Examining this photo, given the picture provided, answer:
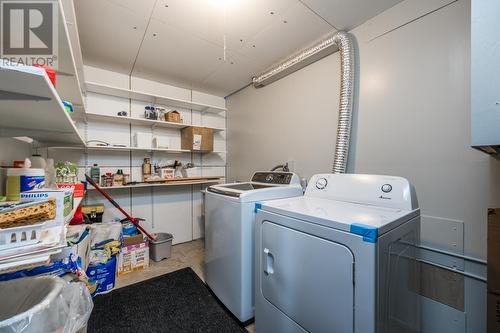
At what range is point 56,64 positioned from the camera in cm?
117

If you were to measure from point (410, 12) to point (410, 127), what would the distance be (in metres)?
0.86

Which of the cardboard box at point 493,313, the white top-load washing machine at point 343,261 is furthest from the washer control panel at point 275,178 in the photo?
the cardboard box at point 493,313

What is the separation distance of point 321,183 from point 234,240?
0.84 meters

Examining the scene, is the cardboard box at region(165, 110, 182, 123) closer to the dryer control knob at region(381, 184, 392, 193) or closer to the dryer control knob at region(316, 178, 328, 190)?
the dryer control knob at region(316, 178, 328, 190)

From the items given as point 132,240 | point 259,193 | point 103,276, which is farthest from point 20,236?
point 132,240

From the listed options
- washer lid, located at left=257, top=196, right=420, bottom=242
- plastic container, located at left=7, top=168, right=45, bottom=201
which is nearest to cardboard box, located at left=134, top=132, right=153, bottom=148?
plastic container, located at left=7, top=168, right=45, bottom=201

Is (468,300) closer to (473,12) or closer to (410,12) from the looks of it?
(473,12)

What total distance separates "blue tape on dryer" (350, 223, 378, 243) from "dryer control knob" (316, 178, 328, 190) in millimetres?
711

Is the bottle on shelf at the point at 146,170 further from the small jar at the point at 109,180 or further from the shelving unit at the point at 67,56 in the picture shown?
the shelving unit at the point at 67,56

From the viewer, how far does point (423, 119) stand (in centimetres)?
149

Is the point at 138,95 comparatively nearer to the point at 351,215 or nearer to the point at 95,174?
the point at 95,174

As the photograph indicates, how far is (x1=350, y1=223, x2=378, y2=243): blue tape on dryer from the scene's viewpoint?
873mm

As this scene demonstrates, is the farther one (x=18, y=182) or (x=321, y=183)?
(x=321, y=183)

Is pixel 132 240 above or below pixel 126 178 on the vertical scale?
below
